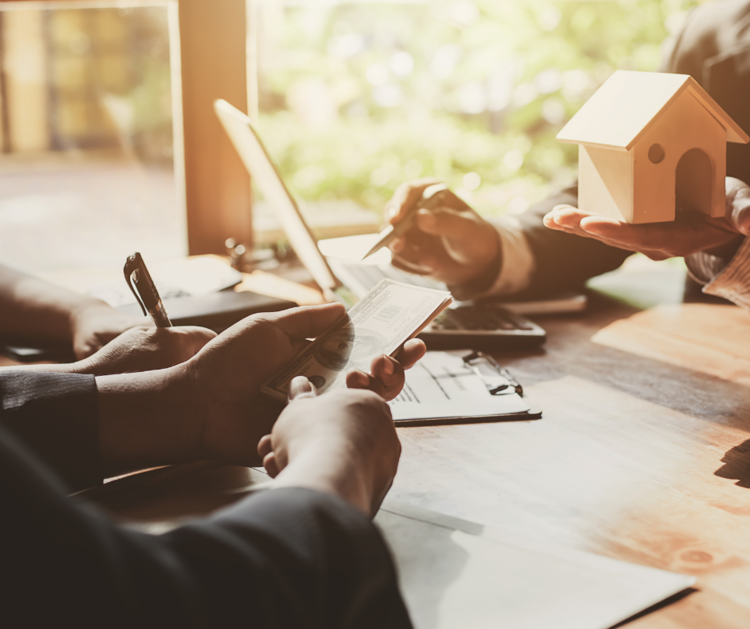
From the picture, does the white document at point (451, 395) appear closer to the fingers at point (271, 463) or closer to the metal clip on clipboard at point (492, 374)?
the metal clip on clipboard at point (492, 374)

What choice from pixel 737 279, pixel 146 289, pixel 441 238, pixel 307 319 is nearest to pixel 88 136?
pixel 441 238

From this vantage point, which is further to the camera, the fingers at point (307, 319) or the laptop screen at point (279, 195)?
the laptop screen at point (279, 195)

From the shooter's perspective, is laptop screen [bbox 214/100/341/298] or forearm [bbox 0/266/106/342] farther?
laptop screen [bbox 214/100/341/298]

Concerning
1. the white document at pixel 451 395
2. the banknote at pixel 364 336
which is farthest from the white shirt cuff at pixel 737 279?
the banknote at pixel 364 336

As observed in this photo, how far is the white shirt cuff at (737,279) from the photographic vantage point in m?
1.04

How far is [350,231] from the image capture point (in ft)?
7.31

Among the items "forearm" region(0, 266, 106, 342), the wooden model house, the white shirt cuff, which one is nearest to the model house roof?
the wooden model house

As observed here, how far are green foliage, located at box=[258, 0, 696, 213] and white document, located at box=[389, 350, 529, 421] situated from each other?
7.92 feet

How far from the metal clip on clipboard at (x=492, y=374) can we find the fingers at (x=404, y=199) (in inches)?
13.9

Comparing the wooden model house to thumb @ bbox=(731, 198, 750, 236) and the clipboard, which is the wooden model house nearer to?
thumb @ bbox=(731, 198, 750, 236)

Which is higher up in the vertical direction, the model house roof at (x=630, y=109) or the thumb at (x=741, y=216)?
the model house roof at (x=630, y=109)

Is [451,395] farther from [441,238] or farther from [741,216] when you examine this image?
[441,238]

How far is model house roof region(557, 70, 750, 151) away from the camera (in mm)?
875

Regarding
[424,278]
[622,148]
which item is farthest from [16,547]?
[424,278]
